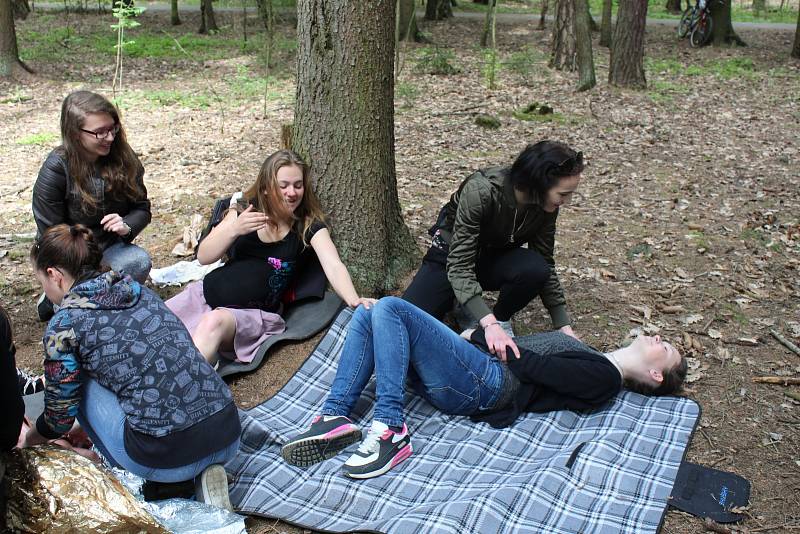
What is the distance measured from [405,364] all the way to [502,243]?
3.87 feet

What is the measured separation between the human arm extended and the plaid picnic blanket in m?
0.54

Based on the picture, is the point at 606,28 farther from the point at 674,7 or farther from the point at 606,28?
the point at 674,7

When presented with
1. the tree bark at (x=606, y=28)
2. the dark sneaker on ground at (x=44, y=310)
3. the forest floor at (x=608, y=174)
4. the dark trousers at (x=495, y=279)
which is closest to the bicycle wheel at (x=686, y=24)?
the forest floor at (x=608, y=174)

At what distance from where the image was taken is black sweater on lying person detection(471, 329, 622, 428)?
12.3ft

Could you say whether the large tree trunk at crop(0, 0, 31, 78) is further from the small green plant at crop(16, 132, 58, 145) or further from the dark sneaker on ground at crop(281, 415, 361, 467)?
the dark sneaker on ground at crop(281, 415, 361, 467)

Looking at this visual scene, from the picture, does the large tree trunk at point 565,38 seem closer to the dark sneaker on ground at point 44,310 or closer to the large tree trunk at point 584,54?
the large tree trunk at point 584,54

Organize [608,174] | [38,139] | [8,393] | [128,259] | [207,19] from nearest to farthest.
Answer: [8,393]
[128,259]
[608,174]
[38,139]
[207,19]

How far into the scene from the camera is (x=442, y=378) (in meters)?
3.69

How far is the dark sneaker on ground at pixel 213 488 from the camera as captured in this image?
3.11m

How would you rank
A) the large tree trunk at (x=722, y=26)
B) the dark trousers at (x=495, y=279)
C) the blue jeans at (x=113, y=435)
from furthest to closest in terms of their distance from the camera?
the large tree trunk at (x=722, y=26) < the dark trousers at (x=495, y=279) < the blue jeans at (x=113, y=435)

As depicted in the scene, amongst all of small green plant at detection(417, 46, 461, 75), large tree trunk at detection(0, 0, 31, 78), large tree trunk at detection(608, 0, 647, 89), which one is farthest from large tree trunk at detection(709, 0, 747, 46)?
large tree trunk at detection(0, 0, 31, 78)

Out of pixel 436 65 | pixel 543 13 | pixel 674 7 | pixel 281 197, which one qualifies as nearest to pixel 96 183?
pixel 281 197

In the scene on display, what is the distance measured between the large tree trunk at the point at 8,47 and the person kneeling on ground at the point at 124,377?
11192 mm

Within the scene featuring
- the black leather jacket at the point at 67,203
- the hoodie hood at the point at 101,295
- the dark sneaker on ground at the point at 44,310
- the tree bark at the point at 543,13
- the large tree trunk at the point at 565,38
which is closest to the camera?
the hoodie hood at the point at 101,295
